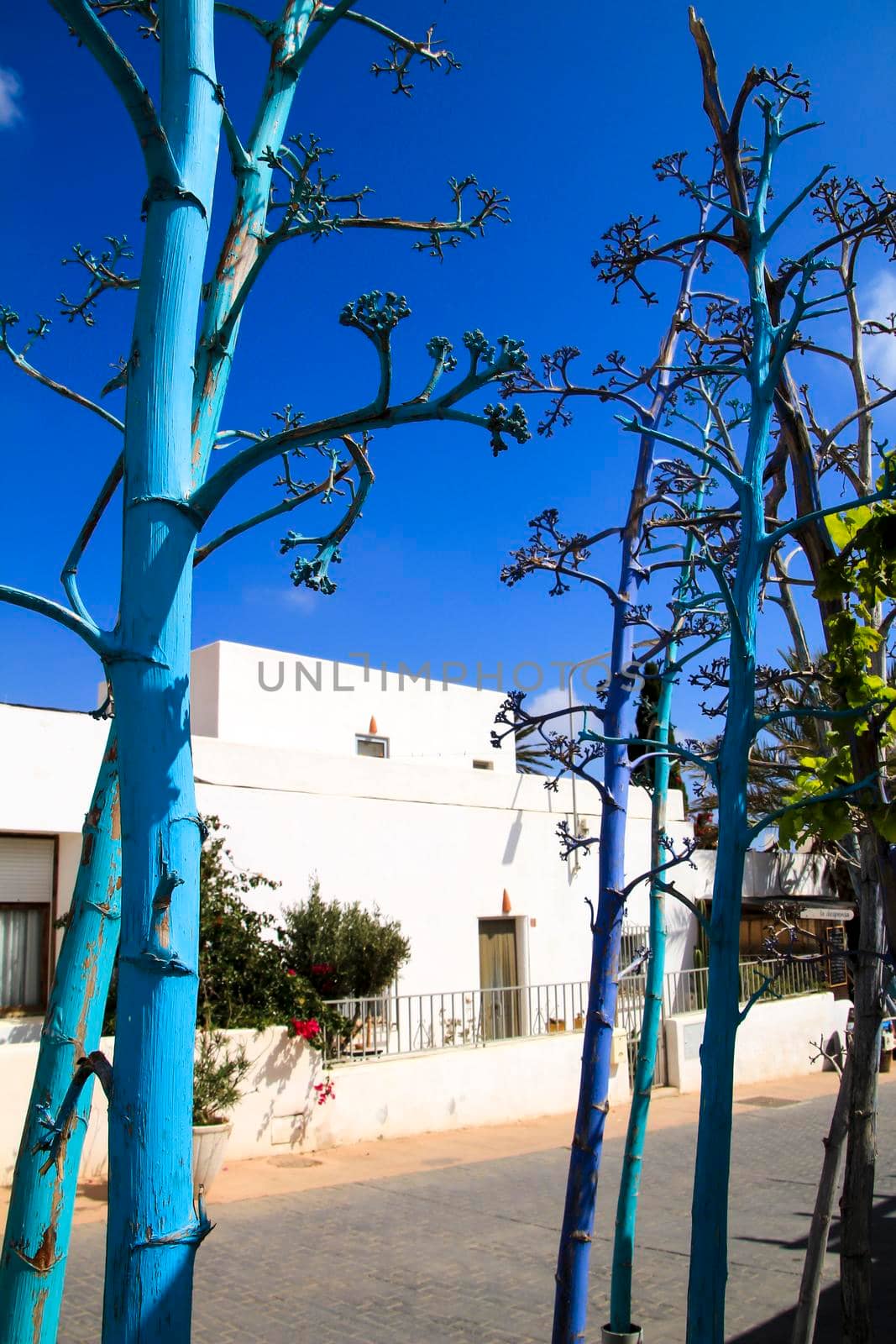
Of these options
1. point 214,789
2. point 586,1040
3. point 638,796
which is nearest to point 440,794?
point 214,789

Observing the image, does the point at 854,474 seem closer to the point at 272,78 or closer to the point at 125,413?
the point at 272,78

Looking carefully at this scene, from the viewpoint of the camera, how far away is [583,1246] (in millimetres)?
4559

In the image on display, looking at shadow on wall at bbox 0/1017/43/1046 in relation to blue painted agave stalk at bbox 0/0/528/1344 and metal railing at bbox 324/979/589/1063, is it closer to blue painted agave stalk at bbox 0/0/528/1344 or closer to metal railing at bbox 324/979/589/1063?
metal railing at bbox 324/979/589/1063

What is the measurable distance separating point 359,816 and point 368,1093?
379 cm

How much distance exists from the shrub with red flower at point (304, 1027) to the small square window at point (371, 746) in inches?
307

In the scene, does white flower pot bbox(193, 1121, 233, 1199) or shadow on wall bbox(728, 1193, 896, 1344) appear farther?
white flower pot bbox(193, 1121, 233, 1199)

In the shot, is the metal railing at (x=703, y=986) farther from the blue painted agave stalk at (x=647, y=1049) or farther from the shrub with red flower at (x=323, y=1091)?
the blue painted agave stalk at (x=647, y=1049)

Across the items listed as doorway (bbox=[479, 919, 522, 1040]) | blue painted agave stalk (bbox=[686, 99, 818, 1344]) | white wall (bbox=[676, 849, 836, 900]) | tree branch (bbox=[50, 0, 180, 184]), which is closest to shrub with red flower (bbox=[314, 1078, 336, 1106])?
doorway (bbox=[479, 919, 522, 1040])

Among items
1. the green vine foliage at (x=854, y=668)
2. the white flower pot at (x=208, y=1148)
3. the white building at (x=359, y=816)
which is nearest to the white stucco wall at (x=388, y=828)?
the white building at (x=359, y=816)

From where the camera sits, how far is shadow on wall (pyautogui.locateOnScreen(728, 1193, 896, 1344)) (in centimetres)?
636

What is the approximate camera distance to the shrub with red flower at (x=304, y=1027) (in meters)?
11.9

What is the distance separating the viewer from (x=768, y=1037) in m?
18.4

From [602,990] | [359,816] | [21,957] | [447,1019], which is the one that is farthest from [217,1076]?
[602,990]

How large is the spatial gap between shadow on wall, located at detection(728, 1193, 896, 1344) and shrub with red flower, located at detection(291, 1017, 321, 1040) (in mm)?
5008
